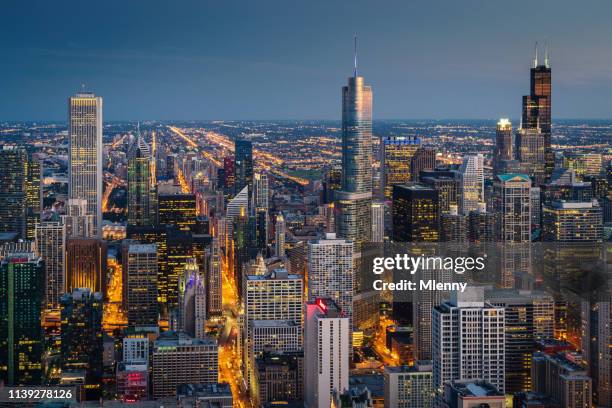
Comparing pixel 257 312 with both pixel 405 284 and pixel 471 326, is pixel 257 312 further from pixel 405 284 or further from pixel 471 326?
pixel 471 326

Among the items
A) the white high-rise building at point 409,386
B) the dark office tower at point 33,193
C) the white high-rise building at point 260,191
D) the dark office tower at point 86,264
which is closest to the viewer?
the white high-rise building at point 409,386

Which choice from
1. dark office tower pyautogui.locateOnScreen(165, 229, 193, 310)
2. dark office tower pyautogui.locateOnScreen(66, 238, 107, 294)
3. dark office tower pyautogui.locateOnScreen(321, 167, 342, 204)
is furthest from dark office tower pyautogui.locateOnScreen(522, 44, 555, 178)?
dark office tower pyautogui.locateOnScreen(66, 238, 107, 294)

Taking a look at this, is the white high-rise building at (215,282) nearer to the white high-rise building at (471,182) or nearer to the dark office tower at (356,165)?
the dark office tower at (356,165)

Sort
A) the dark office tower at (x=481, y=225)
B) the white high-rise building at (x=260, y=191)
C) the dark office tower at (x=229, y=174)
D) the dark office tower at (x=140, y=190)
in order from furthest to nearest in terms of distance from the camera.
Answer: the dark office tower at (x=140, y=190) → the white high-rise building at (x=260, y=191) → the dark office tower at (x=229, y=174) → the dark office tower at (x=481, y=225)

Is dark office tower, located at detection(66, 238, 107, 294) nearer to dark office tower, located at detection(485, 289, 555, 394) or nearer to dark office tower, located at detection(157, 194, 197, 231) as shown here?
dark office tower, located at detection(157, 194, 197, 231)

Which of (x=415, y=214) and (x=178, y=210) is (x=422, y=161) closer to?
(x=415, y=214)

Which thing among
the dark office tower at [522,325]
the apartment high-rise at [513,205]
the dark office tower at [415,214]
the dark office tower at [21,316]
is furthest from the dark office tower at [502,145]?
the dark office tower at [21,316]
